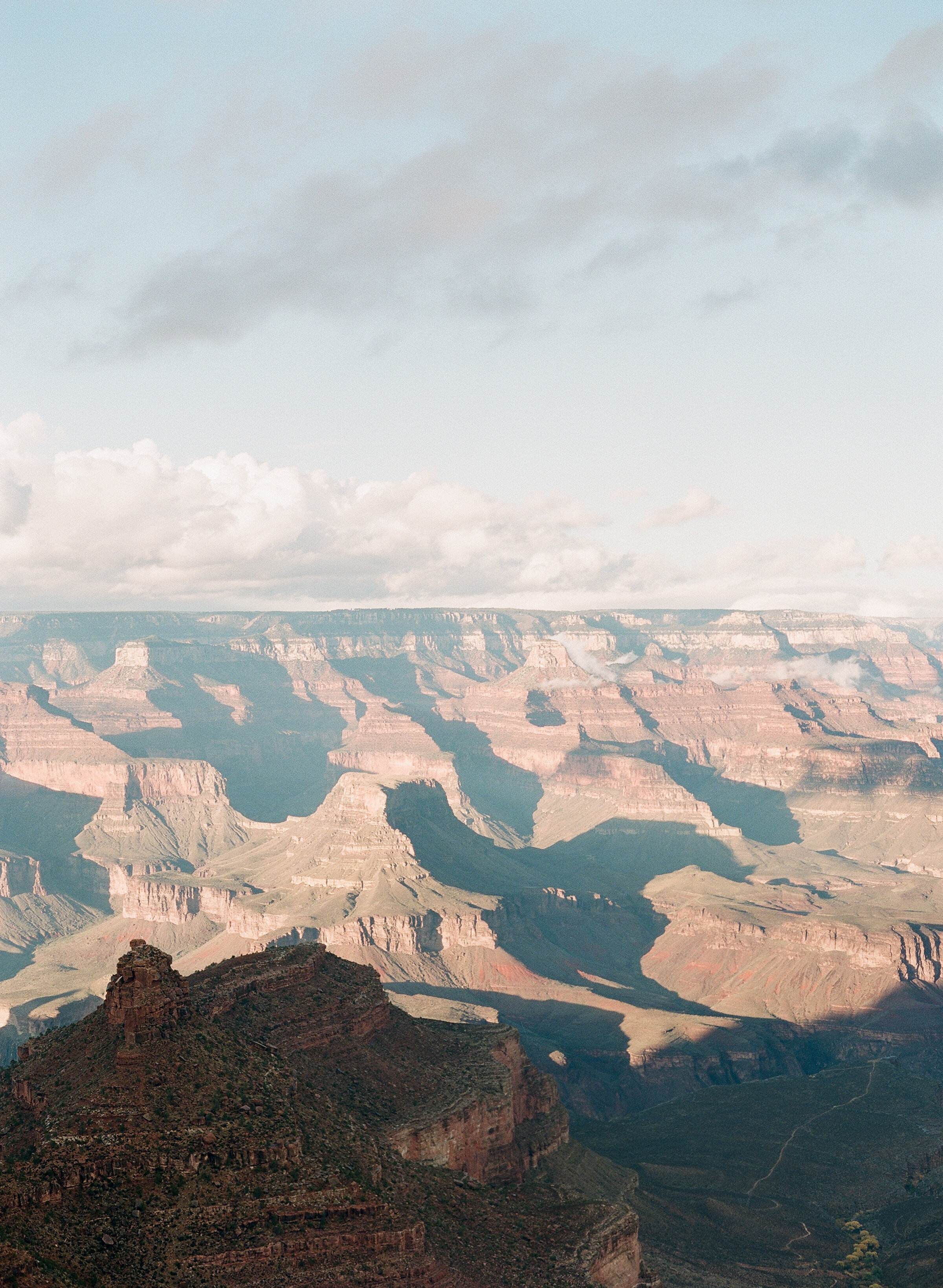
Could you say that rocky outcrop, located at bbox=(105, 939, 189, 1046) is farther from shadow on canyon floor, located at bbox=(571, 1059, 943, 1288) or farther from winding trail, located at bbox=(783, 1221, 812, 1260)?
winding trail, located at bbox=(783, 1221, 812, 1260)

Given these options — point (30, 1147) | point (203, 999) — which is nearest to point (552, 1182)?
point (203, 999)

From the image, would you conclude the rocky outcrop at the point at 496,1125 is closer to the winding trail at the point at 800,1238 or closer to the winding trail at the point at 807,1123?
the winding trail at the point at 800,1238

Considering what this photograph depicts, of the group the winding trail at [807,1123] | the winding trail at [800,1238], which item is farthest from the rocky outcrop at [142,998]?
the winding trail at [807,1123]

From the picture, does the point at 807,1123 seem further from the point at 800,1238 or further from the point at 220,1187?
the point at 220,1187

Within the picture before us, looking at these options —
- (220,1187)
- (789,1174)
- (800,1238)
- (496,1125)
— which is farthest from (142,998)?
(789,1174)

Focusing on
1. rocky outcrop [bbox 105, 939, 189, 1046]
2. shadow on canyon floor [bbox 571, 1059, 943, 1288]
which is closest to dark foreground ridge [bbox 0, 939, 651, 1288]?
rocky outcrop [bbox 105, 939, 189, 1046]

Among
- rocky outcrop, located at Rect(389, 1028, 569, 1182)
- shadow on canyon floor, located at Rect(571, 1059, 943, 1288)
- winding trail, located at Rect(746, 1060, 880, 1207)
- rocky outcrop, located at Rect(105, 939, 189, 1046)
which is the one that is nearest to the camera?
rocky outcrop, located at Rect(105, 939, 189, 1046)
